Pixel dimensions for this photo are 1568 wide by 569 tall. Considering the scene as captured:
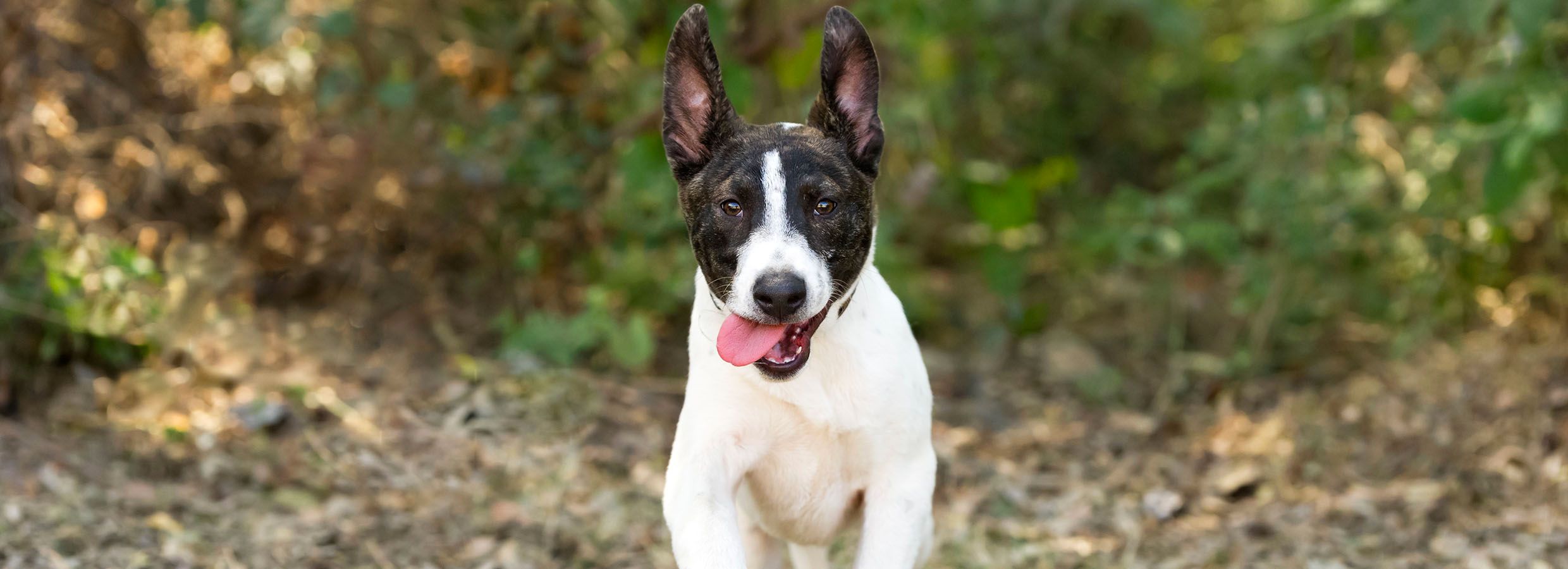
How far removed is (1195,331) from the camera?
8.34 meters

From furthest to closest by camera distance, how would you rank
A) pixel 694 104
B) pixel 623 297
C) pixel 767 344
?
1. pixel 623 297
2. pixel 694 104
3. pixel 767 344

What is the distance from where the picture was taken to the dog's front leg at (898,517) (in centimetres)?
383

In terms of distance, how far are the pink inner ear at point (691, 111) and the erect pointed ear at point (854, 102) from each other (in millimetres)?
341

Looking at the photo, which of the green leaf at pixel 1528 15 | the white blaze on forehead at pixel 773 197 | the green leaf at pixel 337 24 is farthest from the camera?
the green leaf at pixel 337 24

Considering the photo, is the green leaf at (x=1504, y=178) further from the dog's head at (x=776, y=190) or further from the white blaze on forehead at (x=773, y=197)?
the white blaze on forehead at (x=773, y=197)

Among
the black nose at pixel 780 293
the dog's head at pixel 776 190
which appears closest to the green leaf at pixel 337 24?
the dog's head at pixel 776 190

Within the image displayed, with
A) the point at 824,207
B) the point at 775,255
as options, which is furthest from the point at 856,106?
the point at 775,255

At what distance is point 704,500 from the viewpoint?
3.71 meters

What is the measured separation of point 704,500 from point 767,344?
1.52ft

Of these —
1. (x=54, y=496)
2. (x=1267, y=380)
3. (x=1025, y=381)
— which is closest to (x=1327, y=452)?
(x=1267, y=380)

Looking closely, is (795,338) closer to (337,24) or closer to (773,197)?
(773,197)

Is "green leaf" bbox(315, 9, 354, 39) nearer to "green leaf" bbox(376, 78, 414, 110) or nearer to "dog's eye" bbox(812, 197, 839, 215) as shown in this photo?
"green leaf" bbox(376, 78, 414, 110)

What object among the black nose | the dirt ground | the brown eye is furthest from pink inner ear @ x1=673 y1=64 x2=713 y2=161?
the dirt ground

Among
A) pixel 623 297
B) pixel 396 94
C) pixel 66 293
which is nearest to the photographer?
pixel 66 293
